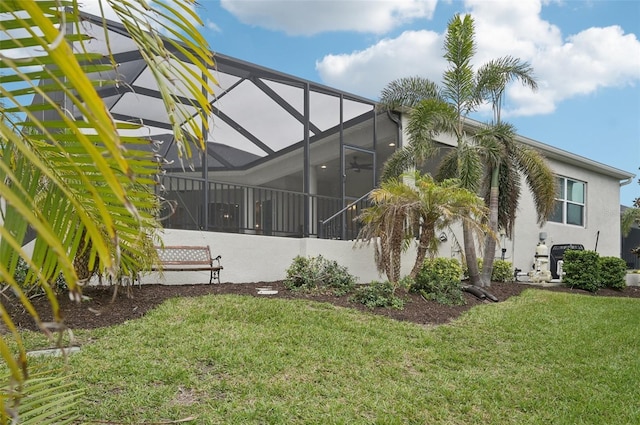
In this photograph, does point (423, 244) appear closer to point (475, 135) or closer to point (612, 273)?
point (475, 135)

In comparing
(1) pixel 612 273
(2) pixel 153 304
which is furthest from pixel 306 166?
(1) pixel 612 273

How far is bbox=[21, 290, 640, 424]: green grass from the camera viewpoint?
12.0 ft

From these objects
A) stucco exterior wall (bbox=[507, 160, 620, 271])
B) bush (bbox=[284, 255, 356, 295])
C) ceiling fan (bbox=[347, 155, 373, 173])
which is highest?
ceiling fan (bbox=[347, 155, 373, 173])

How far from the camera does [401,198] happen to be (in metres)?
Answer: 8.41

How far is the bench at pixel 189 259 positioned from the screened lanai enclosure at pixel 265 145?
1.98 feet

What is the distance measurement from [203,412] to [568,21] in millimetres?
16772

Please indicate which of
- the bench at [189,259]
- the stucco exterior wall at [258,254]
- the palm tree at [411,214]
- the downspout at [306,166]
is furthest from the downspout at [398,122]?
the bench at [189,259]

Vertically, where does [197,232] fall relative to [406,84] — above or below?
below

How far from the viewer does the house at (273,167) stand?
9.42 metres

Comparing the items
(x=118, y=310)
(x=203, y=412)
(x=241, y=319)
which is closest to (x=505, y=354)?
(x=241, y=319)

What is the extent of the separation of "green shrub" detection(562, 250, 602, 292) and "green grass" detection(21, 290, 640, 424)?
5.86 m

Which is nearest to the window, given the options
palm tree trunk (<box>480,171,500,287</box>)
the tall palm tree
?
the tall palm tree

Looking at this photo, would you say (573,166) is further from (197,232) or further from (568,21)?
(197,232)

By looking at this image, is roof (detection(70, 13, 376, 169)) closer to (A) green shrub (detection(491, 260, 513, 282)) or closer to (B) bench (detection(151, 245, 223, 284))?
(B) bench (detection(151, 245, 223, 284))
